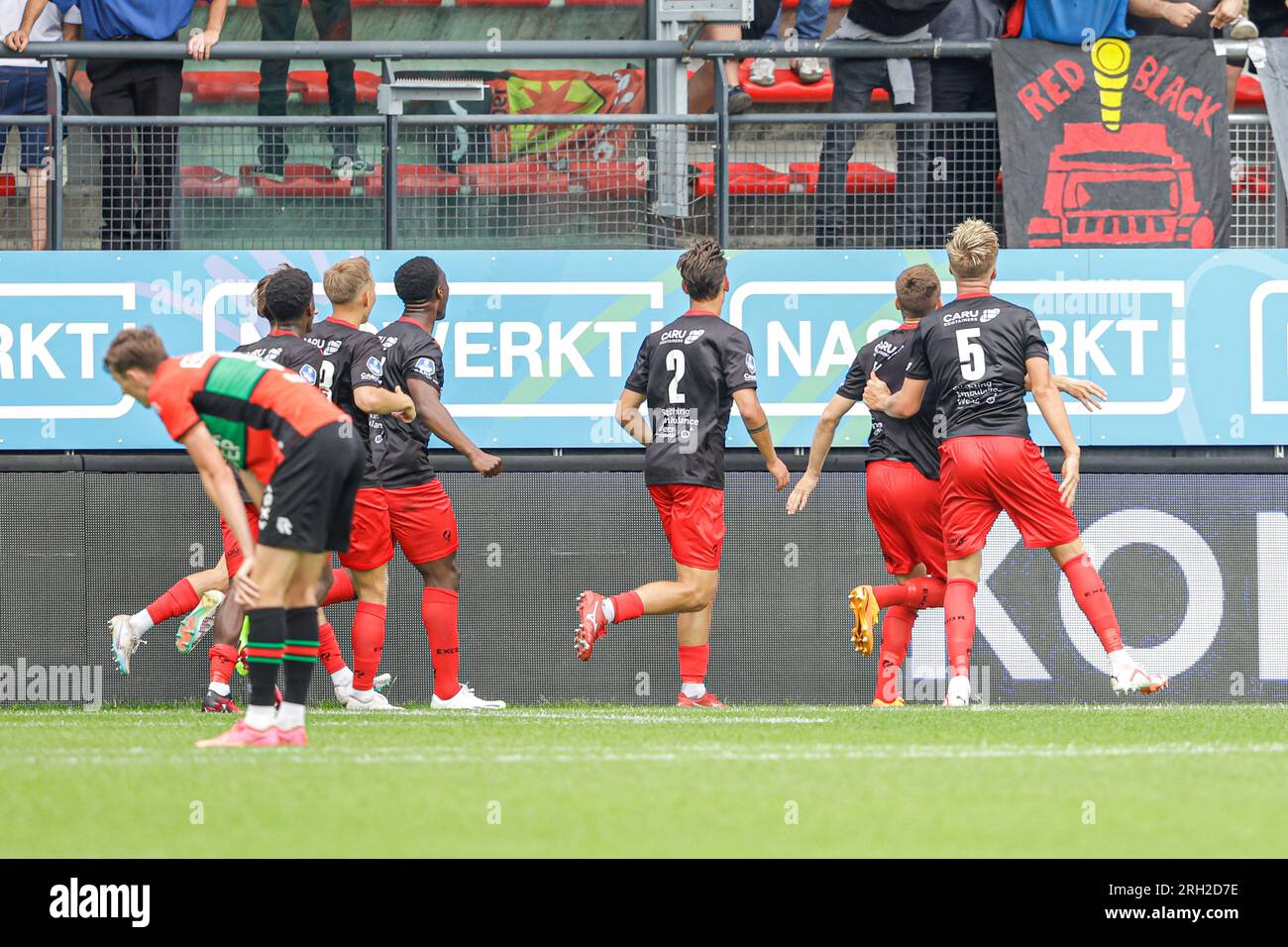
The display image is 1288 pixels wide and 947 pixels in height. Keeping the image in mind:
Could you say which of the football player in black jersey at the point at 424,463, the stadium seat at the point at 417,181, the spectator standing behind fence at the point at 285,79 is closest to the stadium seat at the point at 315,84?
the spectator standing behind fence at the point at 285,79

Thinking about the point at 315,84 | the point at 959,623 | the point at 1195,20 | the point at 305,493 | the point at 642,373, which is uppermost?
the point at 1195,20

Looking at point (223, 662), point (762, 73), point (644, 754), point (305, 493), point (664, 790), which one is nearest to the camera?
point (664, 790)

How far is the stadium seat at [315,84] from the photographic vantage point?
1206cm

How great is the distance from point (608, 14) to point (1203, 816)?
8971 mm

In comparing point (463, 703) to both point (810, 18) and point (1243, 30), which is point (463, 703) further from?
point (1243, 30)

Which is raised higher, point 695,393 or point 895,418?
point 695,393

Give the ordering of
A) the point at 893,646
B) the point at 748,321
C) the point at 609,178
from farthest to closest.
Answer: the point at 609,178, the point at 748,321, the point at 893,646

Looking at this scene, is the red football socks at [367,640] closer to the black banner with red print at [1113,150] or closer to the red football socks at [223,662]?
the red football socks at [223,662]

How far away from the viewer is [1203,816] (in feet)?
17.7

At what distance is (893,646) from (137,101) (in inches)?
223

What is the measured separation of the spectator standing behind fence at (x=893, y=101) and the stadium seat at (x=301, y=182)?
287 centimetres

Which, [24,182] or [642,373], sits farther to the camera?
[24,182]

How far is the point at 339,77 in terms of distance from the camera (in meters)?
12.1

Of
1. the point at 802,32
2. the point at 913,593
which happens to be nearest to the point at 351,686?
the point at 913,593
